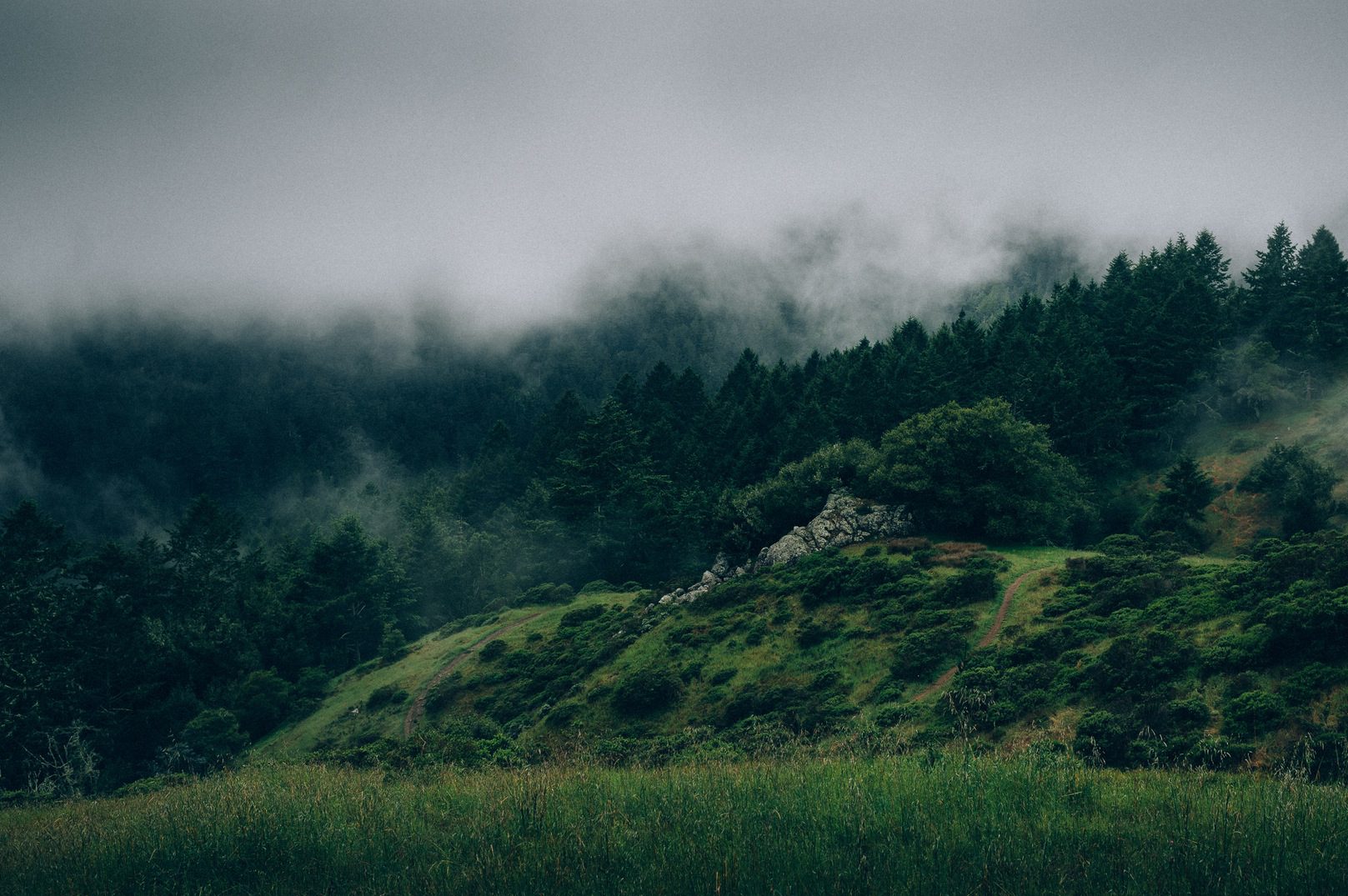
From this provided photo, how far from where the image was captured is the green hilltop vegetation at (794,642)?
968 centimetres

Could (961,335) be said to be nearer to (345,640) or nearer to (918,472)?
(918,472)

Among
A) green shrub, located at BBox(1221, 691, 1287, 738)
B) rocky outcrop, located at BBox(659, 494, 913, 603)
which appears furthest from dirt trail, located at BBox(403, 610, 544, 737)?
green shrub, located at BBox(1221, 691, 1287, 738)

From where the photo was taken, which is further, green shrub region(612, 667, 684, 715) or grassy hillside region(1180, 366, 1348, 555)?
grassy hillside region(1180, 366, 1348, 555)

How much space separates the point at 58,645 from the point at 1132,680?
276 ft

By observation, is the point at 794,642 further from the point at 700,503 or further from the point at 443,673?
the point at 700,503

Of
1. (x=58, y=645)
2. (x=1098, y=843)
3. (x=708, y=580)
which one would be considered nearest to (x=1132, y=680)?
(x=1098, y=843)

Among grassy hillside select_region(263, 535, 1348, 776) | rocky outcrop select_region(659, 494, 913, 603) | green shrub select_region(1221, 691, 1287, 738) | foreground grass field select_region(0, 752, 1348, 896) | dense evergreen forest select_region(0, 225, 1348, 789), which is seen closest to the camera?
foreground grass field select_region(0, 752, 1348, 896)

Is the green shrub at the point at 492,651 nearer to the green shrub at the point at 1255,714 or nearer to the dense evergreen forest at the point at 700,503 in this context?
the dense evergreen forest at the point at 700,503

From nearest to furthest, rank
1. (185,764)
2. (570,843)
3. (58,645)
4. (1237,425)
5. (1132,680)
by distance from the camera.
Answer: (570,843) → (1132,680) → (185,764) → (58,645) → (1237,425)

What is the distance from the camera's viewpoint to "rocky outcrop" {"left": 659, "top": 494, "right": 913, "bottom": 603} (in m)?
55.8

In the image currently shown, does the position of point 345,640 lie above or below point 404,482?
below

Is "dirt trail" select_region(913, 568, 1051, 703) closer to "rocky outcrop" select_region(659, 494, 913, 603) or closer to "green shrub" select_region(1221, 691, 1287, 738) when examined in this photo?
"green shrub" select_region(1221, 691, 1287, 738)

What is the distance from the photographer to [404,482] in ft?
623

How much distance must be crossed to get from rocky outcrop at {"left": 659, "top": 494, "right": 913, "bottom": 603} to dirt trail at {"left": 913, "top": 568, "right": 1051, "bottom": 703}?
13.4 meters
